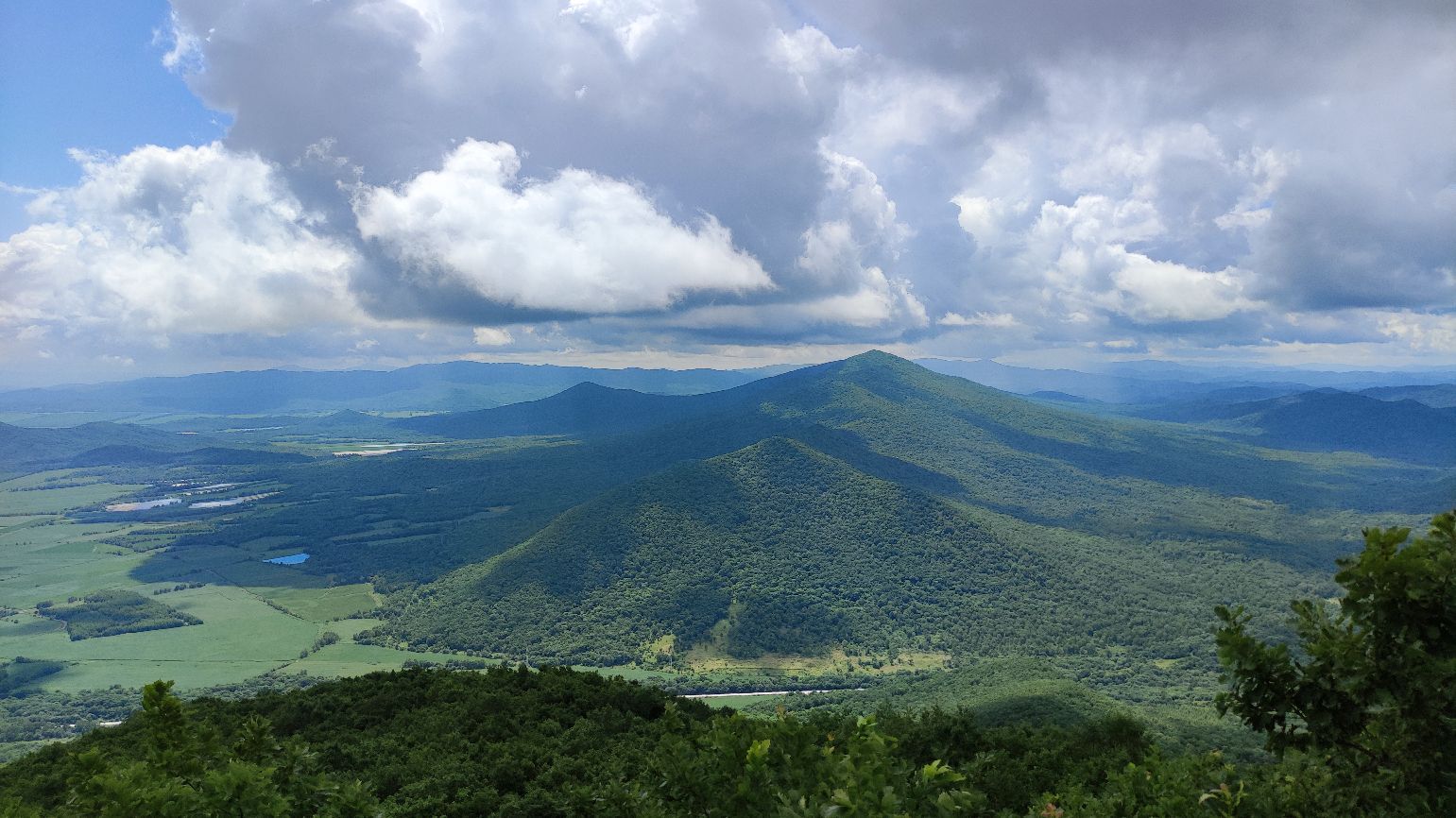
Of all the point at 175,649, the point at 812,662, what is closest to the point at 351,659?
the point at 175,649

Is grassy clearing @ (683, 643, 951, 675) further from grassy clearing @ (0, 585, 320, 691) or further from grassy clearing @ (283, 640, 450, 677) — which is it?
grassy clearing @ (0, 585, 320, 691)

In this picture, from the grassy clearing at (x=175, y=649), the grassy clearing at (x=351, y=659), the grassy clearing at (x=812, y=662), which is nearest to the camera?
the grassy clearing at (x=175, y=649)

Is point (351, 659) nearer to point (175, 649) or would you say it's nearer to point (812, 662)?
point (175, 649)

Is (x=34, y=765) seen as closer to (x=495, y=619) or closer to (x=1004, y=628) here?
(x=495, y=619)

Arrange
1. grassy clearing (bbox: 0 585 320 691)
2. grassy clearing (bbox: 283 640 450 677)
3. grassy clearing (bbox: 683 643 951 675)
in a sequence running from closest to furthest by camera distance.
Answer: grassy clearing (bbox: 0 585 320 691)
grassy clearing (bbox: 283 640 450 677)
grassy clearing (bbox: 683 643 951 675)

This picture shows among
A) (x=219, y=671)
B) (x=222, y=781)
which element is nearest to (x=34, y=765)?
(x=222, y=781)

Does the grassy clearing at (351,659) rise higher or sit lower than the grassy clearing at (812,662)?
higher

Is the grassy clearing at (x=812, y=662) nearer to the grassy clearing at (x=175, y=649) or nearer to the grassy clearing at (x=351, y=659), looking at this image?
the grassy clearing at (x=351, y=659)

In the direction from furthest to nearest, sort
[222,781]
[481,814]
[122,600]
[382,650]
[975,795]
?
[122,600] → [382,650] → [481,814] → [222,781] → [975,795]

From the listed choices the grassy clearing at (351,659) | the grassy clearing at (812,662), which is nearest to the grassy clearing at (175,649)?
the grassy clearing at (351,659)

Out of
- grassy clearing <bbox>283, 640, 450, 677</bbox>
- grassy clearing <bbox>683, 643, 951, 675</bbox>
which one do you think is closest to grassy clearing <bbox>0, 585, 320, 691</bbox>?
grassy clearing <bbox>283, 640, 450, 677</bbox>

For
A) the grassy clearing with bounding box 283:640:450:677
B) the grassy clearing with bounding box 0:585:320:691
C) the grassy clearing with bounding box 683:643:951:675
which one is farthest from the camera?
the grassy clearing with bounding box 683:643:951:675
